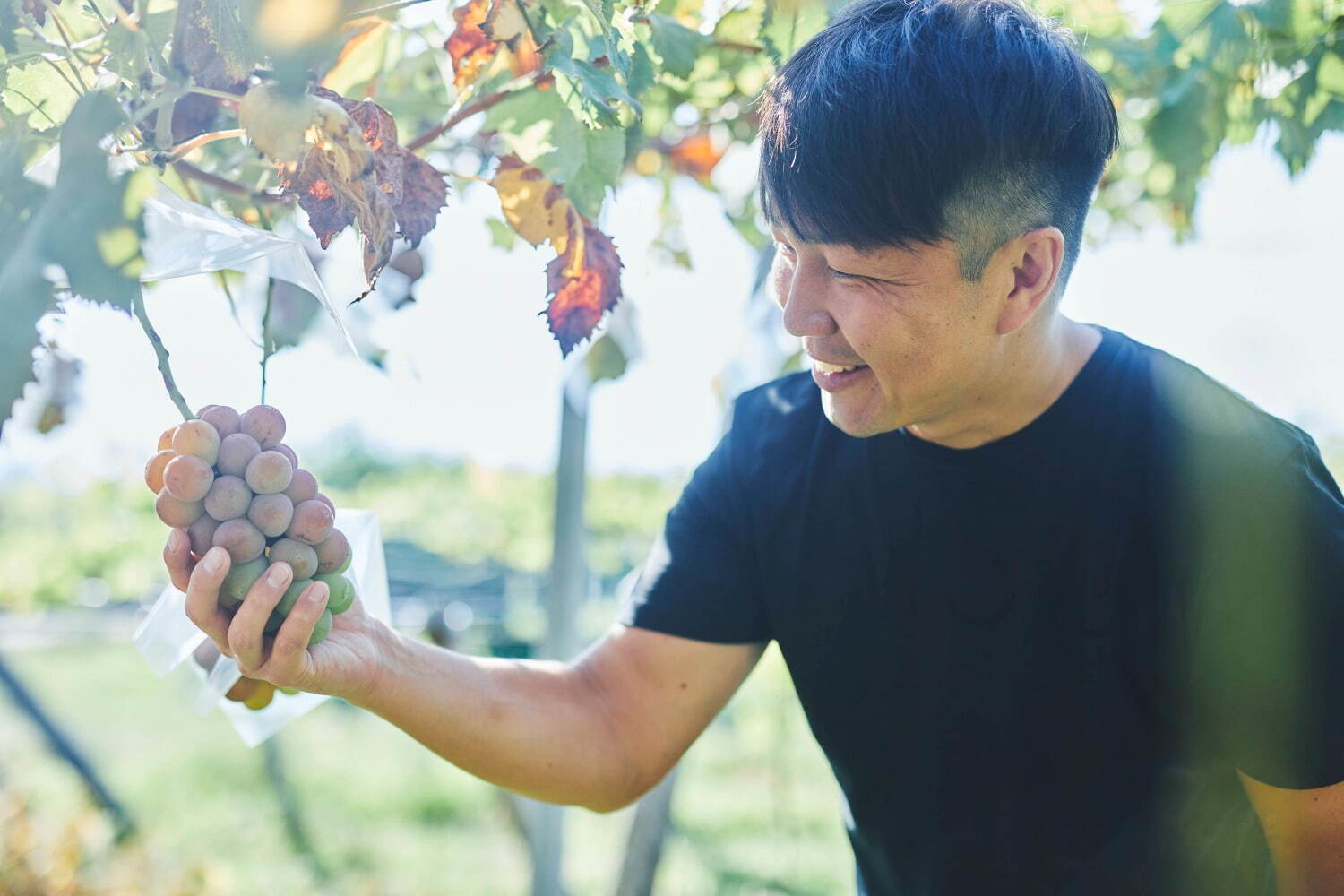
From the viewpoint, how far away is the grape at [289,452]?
1070 millimetres

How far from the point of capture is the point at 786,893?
4.35 meters

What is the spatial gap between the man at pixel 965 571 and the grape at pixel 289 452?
0.13m

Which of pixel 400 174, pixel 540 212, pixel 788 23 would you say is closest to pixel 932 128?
pixel 788 23

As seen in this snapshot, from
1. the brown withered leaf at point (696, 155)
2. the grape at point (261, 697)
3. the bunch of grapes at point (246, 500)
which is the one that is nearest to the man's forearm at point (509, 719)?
the grape at point (261, 697)

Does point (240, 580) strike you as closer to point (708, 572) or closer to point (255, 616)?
point (255, 616)

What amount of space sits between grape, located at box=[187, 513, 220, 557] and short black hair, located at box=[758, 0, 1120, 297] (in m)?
0.68

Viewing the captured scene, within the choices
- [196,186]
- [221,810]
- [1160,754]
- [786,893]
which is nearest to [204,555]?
[196,186]

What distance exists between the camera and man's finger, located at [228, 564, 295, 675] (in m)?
1.00

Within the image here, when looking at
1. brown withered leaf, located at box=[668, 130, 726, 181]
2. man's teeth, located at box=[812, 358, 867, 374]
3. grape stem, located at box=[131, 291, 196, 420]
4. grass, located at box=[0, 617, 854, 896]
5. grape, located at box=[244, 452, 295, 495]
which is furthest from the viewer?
grass, located at box=[0, 617, 854, 896]

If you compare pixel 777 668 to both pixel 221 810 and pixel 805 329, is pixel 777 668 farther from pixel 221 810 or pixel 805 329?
pixel 805 329

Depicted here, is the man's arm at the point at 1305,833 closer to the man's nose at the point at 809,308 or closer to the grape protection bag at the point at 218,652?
the man's nose at the point at 809,308

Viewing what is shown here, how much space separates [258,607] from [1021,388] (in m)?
0.91

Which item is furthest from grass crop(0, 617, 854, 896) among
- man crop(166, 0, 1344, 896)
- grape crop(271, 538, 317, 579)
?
grape crop(271, 538, 317, 579)

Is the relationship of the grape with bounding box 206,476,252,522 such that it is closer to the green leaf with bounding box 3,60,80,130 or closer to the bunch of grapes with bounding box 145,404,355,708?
the bunch of grapes with bounding box 145,404,355,708
